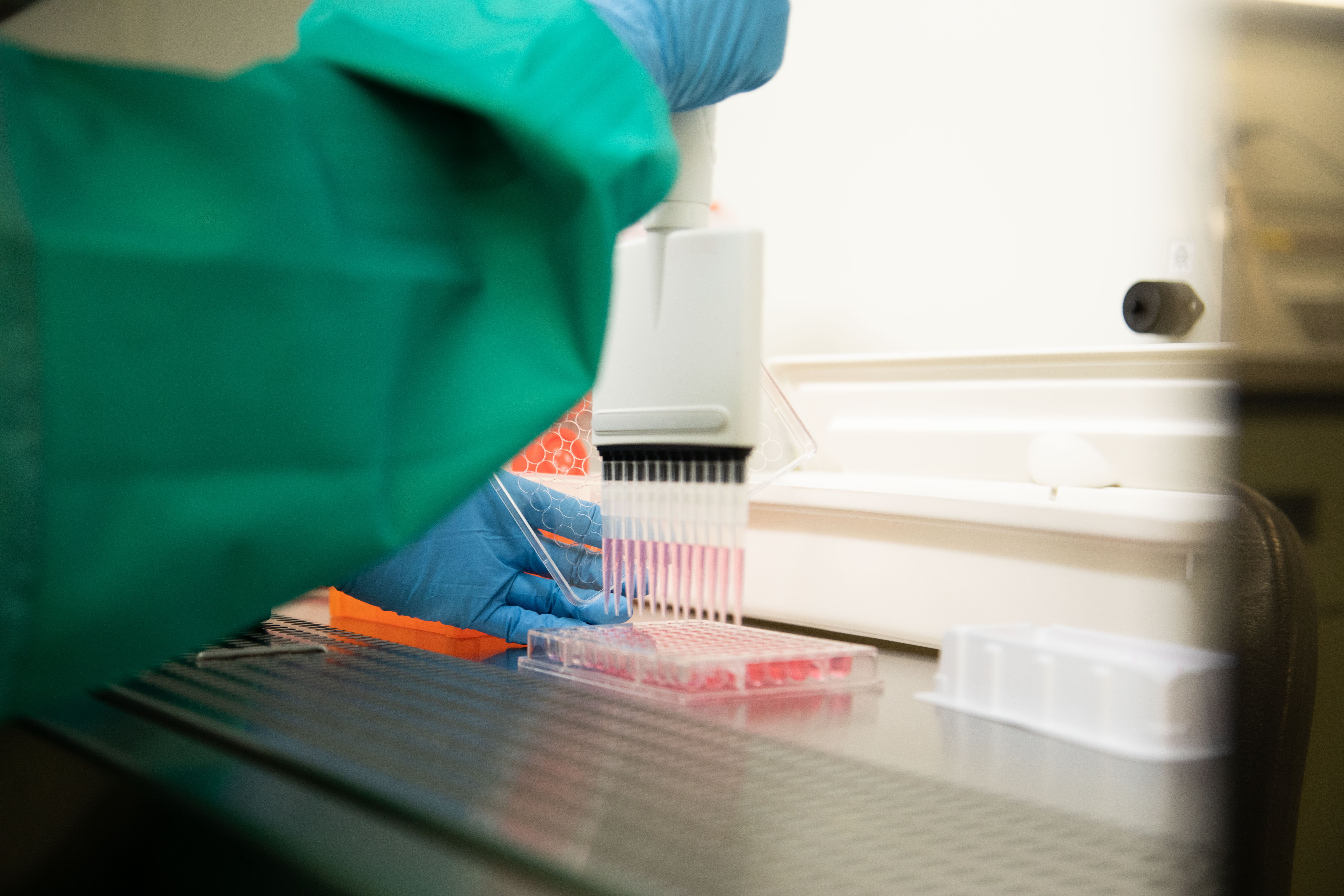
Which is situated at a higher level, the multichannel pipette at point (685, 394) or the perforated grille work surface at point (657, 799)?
the multichannel pipette at point (685, 394)

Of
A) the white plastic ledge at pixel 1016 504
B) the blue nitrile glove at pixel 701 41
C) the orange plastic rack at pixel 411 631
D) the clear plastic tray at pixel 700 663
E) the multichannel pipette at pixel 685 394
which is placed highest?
the blue nitrile glove at pixel 701 41

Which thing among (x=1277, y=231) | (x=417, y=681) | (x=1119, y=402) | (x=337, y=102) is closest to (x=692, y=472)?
(x=417, y=681)

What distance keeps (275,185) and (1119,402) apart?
97 cm

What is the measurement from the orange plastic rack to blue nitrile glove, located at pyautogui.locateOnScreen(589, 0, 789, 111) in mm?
462

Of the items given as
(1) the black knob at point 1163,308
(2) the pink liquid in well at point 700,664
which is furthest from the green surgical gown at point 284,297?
(1) the black knob at point 1163,308

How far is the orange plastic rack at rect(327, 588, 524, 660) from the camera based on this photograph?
0.88 metres

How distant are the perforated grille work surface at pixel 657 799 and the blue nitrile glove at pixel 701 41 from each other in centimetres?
38

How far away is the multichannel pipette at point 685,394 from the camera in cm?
62

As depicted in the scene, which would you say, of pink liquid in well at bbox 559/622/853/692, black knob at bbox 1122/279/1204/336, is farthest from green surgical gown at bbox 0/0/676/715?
black knob at bbox 1122/279/1204/336

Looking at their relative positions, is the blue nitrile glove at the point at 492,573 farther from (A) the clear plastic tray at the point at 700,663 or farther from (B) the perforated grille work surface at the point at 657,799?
(B) the perforated grille work surface at the point at 657,799

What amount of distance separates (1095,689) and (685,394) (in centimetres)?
29

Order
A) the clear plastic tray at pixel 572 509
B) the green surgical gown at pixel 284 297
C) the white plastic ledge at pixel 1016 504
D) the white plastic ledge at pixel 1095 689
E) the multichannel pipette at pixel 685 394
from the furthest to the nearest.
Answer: the clear plastic tray at pixel 572 509
the white plastic ledge at pixel 1016 504
the multichannel pipette at pixel 685 394
the white plastic ledge at pixel 1095 689
the green surgical gown at pixel 284 297

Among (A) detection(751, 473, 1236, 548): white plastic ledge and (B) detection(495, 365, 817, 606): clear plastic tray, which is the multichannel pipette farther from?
(A) detection(751, 473, 1236, 548): white plastic ledge

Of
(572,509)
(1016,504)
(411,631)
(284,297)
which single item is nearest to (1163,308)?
(1016,504)
